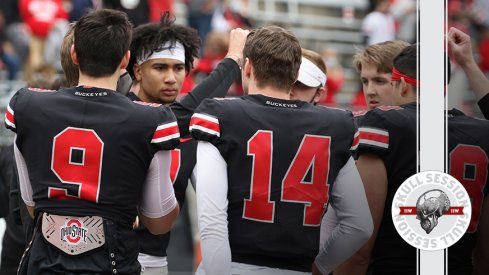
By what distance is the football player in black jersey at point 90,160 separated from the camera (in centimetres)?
→ 329

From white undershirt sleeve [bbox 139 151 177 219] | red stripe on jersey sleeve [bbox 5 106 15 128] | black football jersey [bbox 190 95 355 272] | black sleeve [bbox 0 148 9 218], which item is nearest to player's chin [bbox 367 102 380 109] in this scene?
black football jersey [bbox 190 95 355 272]

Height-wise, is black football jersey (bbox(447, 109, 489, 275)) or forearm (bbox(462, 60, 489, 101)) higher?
forearm (bbox(462, 60, 489, 101))

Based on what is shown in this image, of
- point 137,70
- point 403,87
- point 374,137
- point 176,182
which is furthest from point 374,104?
point 137,70

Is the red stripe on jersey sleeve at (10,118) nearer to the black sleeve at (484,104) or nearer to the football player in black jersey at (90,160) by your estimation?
the football player in black jersey at (90,160)

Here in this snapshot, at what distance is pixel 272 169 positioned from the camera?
11.2 ft

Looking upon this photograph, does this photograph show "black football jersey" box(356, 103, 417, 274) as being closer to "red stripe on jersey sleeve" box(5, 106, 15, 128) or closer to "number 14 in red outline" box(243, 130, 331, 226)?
"number 14 in red outline" box(243, 130, 331, 226)

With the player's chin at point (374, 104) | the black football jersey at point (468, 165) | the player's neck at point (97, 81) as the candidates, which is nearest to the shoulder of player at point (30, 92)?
the player's neck at point (97, 81)

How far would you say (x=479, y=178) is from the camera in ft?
10.8

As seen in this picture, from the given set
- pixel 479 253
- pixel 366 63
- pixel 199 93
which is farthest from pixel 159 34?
pixel 479 253

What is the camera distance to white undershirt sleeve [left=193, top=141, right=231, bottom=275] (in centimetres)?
334

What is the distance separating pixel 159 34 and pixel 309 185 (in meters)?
1.38

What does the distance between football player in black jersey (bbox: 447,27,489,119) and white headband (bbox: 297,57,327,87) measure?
0.95 m

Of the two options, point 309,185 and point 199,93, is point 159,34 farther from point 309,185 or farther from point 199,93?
point 309,185

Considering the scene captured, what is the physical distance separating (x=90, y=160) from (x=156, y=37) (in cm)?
134
